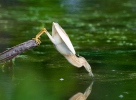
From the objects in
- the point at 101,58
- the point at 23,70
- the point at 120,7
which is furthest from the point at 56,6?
the point at 23,70

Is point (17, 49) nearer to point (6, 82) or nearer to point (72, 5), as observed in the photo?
point (6, 82)

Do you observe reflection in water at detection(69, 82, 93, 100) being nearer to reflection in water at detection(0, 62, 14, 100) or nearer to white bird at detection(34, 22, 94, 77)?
white bird at detection(34, 22, 94, 77)

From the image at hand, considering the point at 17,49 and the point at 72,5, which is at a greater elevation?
the point at 72,5

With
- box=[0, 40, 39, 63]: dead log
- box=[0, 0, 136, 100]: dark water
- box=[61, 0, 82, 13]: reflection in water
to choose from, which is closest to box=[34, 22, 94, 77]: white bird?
box=[0, 40, 39, 63]: dead log

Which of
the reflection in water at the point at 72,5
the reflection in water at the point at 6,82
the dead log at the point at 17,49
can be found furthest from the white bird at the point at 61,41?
the reflection in water at the point at 72,5

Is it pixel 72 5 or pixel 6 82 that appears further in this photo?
pixel 72 5

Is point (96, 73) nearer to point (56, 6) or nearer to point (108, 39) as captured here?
point (108, 39)

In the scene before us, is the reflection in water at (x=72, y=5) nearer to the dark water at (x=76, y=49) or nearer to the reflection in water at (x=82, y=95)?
the dark water at (x=76, y=49)

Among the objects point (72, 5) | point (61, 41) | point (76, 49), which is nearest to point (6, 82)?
point (61, 41)
